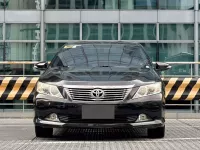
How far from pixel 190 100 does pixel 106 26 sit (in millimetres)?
8524

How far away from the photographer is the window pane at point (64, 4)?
67.4 feet

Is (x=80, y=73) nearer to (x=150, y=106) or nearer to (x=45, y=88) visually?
(x=45, y=88)

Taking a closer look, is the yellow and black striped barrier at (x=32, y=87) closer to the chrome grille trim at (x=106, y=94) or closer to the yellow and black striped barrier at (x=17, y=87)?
the yellow and black striped barrier at (x=17, y=87)

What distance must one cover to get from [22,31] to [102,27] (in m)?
3.35

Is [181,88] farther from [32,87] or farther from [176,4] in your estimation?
[176,4]

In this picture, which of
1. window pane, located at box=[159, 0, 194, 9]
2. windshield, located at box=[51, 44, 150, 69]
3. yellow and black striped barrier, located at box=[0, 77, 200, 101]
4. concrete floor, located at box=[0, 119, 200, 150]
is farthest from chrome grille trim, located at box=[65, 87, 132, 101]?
window pane, located at box=[159, 0, 194, 9]

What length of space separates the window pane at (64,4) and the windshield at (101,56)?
1139 cm

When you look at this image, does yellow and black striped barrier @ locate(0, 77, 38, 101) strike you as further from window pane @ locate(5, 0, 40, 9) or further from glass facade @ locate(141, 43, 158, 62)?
glass facade @ locate(141, 43, 158, 62)

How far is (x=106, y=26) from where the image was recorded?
2041cm

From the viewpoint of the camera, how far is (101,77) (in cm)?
755

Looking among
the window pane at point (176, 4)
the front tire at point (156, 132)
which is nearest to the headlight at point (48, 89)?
the front tire at point (156, 132)

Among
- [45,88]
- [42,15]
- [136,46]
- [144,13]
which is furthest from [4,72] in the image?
[45,88]

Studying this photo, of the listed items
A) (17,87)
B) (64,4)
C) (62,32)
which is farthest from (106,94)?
(64,4)

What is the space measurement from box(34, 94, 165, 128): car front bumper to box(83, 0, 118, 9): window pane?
13310 millimetres
